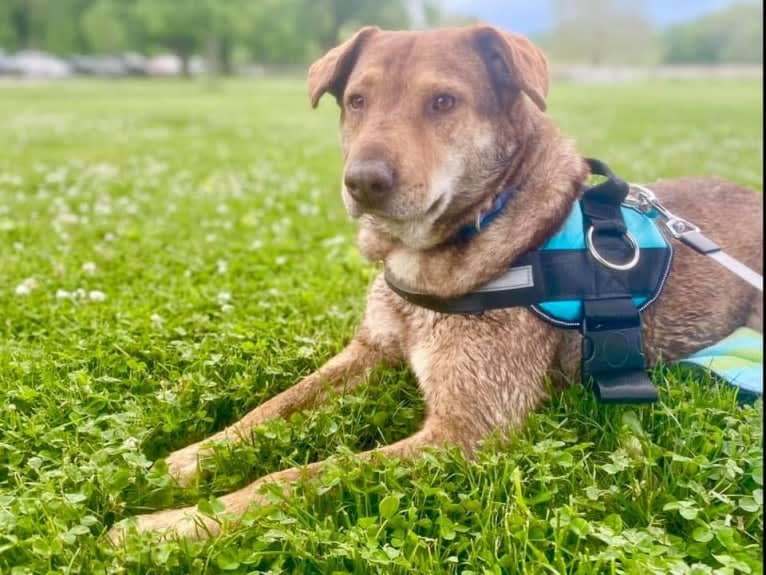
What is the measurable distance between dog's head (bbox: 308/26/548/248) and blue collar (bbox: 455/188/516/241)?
31 mm

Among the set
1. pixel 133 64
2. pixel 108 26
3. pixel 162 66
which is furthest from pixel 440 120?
pixel 162 66

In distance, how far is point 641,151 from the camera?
12.5m

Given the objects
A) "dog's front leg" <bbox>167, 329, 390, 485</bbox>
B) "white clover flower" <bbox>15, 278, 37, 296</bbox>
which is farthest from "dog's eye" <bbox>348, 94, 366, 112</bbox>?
"white clover flower" <bbox>15, 278, 37, 296</bbox>

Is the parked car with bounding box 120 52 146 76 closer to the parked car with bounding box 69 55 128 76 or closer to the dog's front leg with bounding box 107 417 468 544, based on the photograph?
the parked car with bounding box 69 55 128 76

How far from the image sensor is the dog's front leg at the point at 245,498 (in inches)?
103

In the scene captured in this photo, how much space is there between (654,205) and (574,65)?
77.4 metres

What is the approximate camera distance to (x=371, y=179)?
9.96ft

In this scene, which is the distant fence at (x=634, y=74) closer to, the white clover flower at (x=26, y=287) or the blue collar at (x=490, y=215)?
the white clover flower at (x=26, y=287)

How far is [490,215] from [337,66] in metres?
1.10

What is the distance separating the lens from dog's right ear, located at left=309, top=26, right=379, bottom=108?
12.1 feet

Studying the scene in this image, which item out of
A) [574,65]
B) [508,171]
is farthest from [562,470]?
[574,65]

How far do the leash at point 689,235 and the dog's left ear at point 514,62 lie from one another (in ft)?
2.75

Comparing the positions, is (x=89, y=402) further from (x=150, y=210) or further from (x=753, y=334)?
(x=150, y=210)

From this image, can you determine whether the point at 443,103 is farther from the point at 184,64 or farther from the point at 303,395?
the point at 184,64
